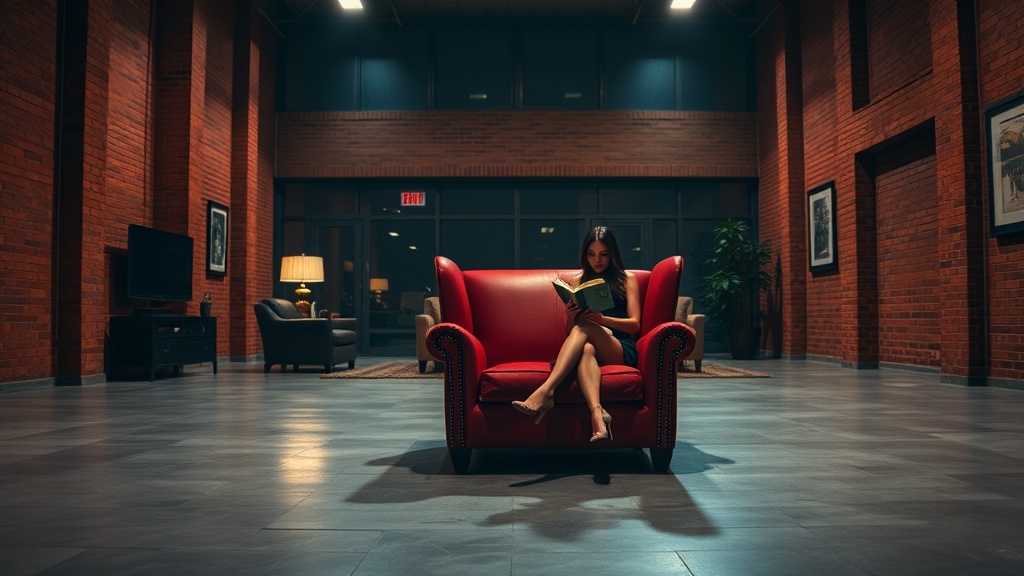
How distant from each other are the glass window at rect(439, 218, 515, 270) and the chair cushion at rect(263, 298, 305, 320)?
342 centimetres

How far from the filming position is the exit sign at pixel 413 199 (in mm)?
12383

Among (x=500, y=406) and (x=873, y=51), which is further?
(x=873, y=51)

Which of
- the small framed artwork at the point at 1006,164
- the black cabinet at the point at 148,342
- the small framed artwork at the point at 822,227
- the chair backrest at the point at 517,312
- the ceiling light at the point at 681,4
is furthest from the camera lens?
the ceiling light at the point at 681,4

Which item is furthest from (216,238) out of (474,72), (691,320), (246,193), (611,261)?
(611,261)

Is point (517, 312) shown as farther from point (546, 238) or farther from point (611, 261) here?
point (546, 238)

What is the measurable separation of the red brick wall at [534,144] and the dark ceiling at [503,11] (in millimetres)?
1535

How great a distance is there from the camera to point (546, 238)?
12.4m

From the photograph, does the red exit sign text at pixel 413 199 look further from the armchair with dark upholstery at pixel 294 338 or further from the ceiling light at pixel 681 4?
the ceiling light at pixel 681 4

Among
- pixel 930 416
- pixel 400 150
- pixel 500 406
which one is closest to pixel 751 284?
pixel 400 150

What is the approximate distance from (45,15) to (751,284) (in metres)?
9.29

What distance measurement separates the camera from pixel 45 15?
6.71m

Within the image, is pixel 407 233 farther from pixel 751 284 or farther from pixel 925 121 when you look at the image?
pixel 925 121

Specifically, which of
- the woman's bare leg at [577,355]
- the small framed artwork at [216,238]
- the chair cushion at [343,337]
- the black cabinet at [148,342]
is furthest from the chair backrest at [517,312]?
the small framed artwork at [216,238]

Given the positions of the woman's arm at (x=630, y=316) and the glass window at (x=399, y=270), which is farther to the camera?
the glass window at (x=399, y=270)
